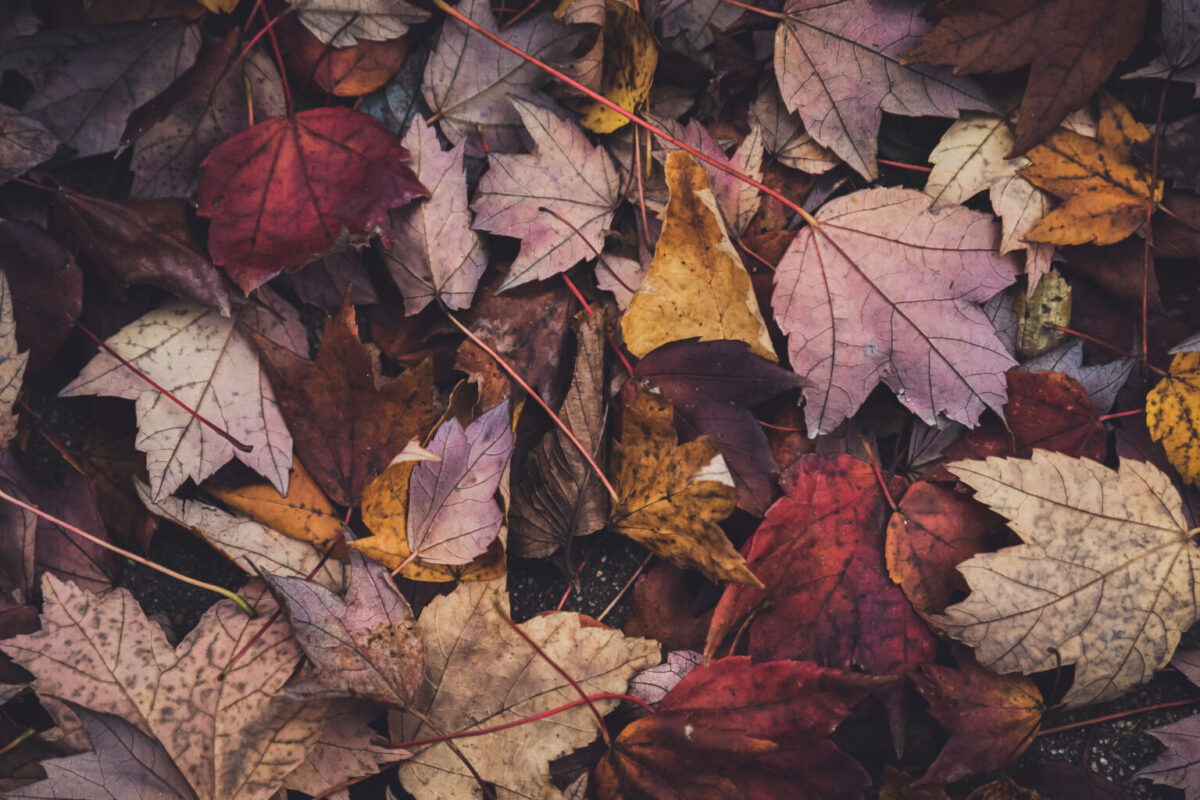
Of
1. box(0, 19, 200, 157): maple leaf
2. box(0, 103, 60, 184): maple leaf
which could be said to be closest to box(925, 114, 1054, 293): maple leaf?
box(0, 19, 200, 157): maple leaf

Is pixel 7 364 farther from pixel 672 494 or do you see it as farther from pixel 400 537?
pixel 672 494

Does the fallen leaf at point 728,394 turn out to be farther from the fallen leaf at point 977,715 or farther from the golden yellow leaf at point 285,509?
the golden yellow leaf at point 285,509

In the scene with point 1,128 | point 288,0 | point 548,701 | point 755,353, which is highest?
point 288,0

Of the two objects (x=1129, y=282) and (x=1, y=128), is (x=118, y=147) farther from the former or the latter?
(x=1129, y=282)

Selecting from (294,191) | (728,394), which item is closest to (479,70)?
(294,191)

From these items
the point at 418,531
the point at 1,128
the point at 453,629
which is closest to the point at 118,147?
the point at 1,128

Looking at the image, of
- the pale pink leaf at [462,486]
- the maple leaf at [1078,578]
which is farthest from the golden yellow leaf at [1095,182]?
the pale pink leaf at [462,486]
